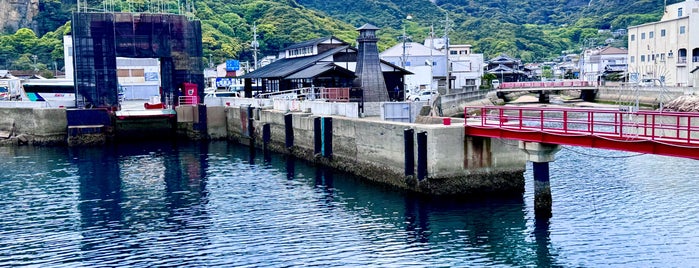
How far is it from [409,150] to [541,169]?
6909 mm

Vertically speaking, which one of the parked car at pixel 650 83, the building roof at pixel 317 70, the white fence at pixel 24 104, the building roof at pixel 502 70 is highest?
the building roof at pixel 502 70

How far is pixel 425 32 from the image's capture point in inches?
7087

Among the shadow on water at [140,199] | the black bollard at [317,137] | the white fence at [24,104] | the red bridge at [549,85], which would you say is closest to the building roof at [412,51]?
the red bridge at [549,85]

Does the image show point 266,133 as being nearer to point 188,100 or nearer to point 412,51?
point 188,100

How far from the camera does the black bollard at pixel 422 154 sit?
109ft

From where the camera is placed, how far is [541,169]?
1166 inches

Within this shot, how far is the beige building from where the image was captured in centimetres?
8538

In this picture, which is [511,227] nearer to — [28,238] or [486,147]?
[486,147]

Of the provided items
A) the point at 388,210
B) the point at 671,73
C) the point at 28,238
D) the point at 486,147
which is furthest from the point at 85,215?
the point at 671,73

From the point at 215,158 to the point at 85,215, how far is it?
20.9m

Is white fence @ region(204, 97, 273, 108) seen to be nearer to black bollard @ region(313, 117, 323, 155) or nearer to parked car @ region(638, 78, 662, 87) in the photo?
black bollard @ region(313, 117, 323, 155)

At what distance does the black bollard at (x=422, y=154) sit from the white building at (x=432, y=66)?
42.1 m

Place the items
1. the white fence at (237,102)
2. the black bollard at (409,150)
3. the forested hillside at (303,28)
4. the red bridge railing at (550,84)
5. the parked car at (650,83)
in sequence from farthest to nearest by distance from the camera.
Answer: the forested hillside at (303,28) < the red bridge railing at (550,84) < the parked car at (650,83) < the white fence at (237,102) < the black bollard at (409,150)

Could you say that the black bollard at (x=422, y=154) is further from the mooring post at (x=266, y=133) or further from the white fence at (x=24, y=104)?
the white fence at (x=24, y=104)
